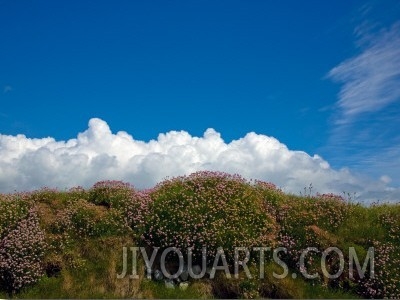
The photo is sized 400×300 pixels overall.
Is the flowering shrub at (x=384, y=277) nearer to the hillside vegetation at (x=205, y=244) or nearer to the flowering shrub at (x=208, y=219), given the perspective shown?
the hillside vegetation at (x=205, y=244)

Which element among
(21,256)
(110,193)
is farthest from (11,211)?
(110,193)

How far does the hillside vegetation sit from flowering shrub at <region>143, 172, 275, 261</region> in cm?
4

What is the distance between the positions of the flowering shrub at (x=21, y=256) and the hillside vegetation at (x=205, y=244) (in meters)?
0.04

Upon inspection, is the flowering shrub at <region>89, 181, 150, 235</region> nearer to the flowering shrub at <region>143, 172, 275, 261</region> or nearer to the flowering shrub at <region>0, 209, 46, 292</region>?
the flowering shrub at <region>143, 172, 275, 261</region>

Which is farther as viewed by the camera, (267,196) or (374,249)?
(267,196)

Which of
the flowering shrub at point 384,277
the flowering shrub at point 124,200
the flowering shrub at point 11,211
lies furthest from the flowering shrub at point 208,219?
the flowering shrub at point 11,211

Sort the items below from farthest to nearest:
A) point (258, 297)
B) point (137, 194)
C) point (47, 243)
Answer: point (137, 194) < point (47, 243) < point (258, 297)

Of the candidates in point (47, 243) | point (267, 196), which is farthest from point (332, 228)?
point (47, 243)

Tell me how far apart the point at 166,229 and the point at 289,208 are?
15.7ft

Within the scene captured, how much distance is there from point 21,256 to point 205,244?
648 centimetres

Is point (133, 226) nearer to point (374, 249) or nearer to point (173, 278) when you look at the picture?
point (173, 278)

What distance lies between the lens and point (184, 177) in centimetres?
2033

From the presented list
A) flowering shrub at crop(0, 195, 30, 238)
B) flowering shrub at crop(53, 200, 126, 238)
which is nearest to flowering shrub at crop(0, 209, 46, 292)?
flowering shrub at crop(0, 195, 30, 238)

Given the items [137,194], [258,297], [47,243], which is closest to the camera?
[258,297]
